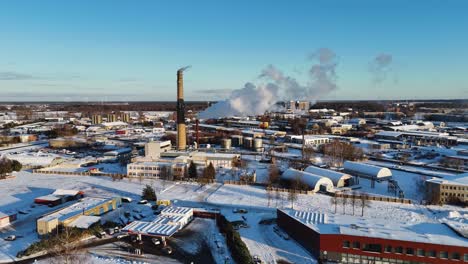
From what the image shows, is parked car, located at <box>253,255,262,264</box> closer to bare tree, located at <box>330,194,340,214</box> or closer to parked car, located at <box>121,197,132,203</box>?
bare tree, located at <box>330,194,340,214</box>

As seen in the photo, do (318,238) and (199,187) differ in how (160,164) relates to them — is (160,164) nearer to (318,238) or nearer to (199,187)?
(199,187)

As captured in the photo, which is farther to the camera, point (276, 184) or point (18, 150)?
point (18, 150)

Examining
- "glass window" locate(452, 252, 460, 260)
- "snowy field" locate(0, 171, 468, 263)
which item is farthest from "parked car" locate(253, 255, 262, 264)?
"glass window" locate(452, 252, 460, 260)

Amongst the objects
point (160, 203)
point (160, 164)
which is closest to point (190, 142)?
point (160, 164)

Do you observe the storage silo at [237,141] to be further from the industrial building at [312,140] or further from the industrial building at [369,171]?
the industrial building at [369,171]

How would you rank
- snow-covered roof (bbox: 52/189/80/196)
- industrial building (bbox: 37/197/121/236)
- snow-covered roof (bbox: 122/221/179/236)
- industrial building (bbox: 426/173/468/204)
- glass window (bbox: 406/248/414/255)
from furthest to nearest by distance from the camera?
1. snow-covered roof (bbox: 52/189/80/196)
2. industrial building (bbox: 426/173/468/204)
3. industrial building (bbox: 37/197/121/236)
4. snow-covered roof (bbox: 122/221/179/236)
5. glass window (bbox: 406/248/414/255)

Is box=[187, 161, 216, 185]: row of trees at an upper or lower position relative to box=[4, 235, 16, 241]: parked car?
upper

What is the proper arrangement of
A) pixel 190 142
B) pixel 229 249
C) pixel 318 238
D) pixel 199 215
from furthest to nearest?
pixel 190 142, pixel 199 215, pixel 229 249, pixel 318 238
